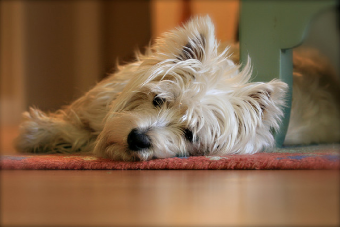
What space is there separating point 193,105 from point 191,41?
9.0 inches

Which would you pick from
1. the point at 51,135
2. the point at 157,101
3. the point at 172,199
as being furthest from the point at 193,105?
the point at 51,135

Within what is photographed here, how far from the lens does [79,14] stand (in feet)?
17.9

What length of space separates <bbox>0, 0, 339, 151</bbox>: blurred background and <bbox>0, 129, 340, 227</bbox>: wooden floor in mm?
4266

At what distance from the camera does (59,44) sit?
5.40m

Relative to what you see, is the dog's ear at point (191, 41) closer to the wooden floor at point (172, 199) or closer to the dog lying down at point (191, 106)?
the dog lying down at point (191, 106)

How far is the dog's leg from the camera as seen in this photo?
159 cm

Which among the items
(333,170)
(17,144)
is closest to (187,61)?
(333,170)

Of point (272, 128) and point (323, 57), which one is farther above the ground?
point (323, 57)

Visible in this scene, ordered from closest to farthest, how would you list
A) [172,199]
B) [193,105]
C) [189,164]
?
[172,199] < [189,164] < [193,105]

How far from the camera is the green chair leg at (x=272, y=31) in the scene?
4.10ft

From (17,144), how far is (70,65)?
3.95 meters

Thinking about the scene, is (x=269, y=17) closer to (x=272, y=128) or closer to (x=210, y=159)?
(x=272, y=128)

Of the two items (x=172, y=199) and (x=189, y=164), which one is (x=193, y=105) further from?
(x=172, y=199)

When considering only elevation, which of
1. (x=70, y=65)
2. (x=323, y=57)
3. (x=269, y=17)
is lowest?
(x=70, y=65)
